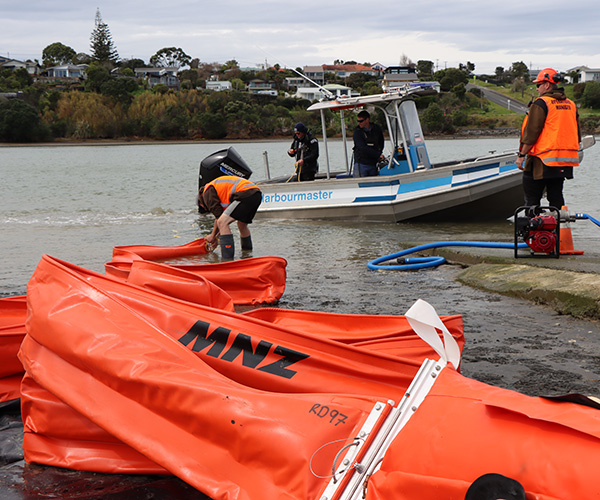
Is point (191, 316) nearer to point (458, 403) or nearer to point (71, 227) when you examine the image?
point (458, 403)

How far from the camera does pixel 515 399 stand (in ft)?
7.04

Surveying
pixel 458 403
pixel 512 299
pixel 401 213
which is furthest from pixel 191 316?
pixel 401 213

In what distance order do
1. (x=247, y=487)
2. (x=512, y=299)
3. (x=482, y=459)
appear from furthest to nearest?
(x=512, y=299) → (x=247, y=487) → (x=482, y=459)

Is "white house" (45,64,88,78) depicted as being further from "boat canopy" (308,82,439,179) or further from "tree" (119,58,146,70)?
"boat canopy" (308,82,439,179)

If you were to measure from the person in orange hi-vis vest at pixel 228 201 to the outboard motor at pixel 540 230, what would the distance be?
11.6ft

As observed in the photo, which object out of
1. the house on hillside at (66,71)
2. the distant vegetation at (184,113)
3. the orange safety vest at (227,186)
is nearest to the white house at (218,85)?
the distant vegetation at (184,113)

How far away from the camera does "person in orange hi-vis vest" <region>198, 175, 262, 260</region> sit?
8.89 meters

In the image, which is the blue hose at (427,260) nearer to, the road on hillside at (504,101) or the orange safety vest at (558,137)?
the orange safety vest at (558,137)

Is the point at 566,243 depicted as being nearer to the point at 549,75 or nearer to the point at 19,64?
the point at 549,75

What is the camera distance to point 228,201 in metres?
9.02

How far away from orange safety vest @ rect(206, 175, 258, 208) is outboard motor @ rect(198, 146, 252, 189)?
1.90ft

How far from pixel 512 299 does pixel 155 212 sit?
14005mm

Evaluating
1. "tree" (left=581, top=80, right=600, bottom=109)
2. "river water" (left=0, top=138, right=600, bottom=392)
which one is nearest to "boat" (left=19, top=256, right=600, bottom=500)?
"river water" (left=0, top=138, right=600, bottom=392)

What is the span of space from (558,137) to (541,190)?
741mm
